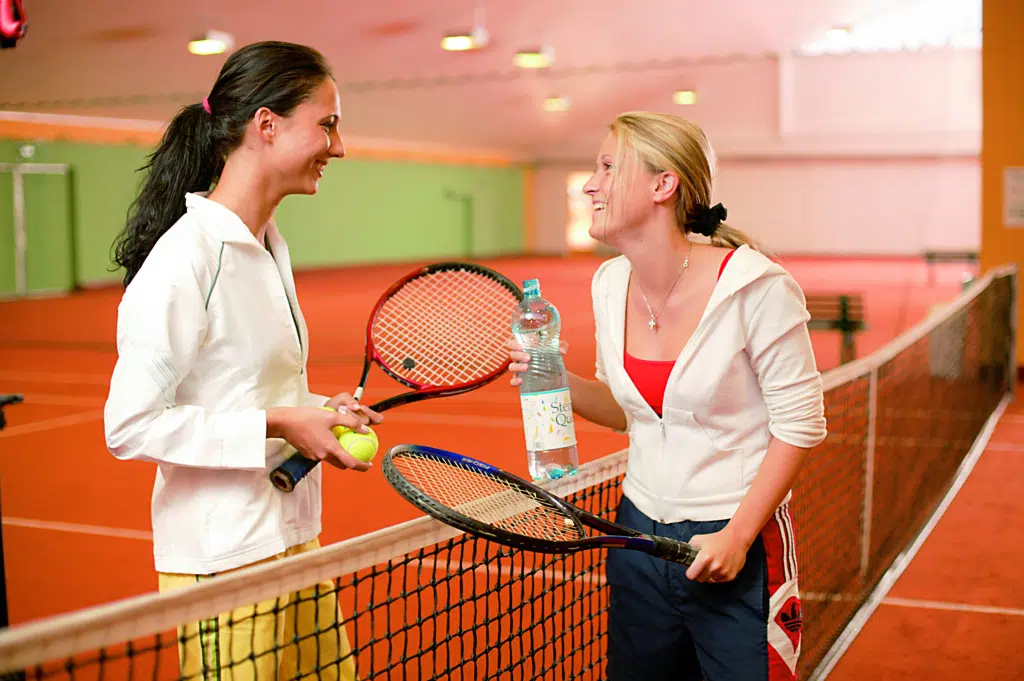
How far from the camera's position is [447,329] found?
2.42m

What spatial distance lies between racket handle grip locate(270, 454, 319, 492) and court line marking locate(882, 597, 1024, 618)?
2.83 meters

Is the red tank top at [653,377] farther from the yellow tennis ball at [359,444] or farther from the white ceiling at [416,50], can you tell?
the white ceiling at [416,50]

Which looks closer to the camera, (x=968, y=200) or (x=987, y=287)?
(x=987, y=287)

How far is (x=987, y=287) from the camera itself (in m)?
7.41

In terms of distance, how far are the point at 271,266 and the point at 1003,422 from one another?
6.57 metres

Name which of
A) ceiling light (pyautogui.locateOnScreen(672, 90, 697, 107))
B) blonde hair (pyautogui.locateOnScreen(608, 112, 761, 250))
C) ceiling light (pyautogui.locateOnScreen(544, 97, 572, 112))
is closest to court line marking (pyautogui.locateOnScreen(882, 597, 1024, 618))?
blonde hair (pyautogui.locateOnScreen(608, 112, 761, 250))

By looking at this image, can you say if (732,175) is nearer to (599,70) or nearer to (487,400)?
(599,70)

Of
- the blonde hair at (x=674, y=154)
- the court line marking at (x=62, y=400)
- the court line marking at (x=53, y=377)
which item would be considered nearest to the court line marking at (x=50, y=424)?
the court line marking at (x=62, y=400)

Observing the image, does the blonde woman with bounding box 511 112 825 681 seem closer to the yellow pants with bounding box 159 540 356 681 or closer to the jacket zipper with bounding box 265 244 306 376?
the jacket zipper with bounding box 265 244 306 376

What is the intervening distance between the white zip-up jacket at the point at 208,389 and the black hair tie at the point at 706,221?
0.72 meters

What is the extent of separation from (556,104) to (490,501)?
22.7 m

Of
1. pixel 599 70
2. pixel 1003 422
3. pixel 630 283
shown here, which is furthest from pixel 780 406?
pixel 599 70

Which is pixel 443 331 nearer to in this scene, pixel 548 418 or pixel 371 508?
pixel 548 418

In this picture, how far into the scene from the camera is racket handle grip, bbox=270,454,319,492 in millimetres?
1775
